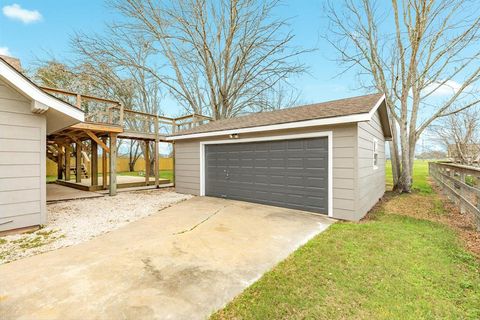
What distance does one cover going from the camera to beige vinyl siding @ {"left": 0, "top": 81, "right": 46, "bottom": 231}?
432cm

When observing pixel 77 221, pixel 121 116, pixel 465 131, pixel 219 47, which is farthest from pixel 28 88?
pixel 465 131

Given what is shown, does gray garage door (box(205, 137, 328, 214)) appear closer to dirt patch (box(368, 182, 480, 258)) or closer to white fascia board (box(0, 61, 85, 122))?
Answer: dirt patch (box(368, 182, 480, 258))

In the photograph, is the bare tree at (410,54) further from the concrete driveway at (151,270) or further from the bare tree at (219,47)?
the concrete driveway at (151,270)

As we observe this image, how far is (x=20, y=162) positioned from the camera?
14.7 ft

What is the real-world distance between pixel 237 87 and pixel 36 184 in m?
12.4

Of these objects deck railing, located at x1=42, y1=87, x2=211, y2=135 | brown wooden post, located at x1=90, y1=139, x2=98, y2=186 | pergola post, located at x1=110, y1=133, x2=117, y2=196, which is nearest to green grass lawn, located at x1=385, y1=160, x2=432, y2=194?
deck railing, located at x1=42, y1=87, x2=211, y2=135

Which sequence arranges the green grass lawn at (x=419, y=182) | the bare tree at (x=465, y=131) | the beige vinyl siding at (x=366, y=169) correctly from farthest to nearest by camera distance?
the bare tree at (x=465, y=131)
the green grass lawn at (x=419, y=182)
the beige vinyl siding at (x=366, y=169)

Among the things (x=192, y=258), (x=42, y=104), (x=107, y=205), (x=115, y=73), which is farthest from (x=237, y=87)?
(x=192, y=258)

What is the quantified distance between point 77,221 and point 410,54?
1271 cm

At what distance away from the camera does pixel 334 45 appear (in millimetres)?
10883

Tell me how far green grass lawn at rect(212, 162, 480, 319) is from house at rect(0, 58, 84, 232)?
4.85 meters

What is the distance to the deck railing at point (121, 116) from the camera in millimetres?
8031

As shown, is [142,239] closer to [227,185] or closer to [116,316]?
[116,316]

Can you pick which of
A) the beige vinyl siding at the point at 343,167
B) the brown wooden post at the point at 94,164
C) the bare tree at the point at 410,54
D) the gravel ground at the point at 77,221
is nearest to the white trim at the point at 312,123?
the beige vinyl siding at the point at 343,167
